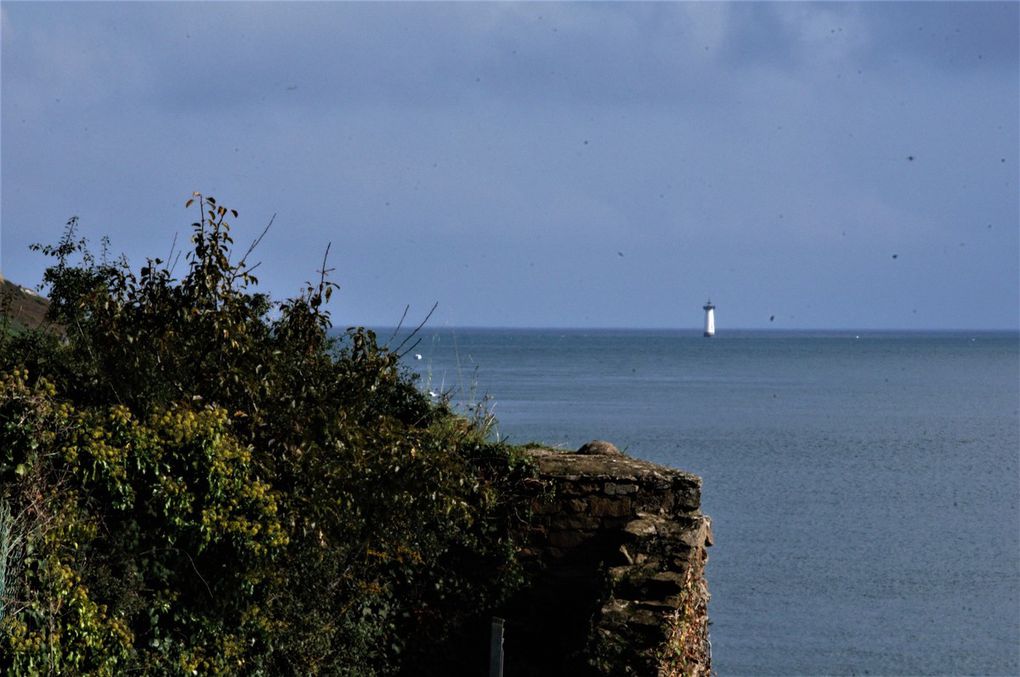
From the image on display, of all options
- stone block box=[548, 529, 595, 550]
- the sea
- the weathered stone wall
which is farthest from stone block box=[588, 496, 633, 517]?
the sea

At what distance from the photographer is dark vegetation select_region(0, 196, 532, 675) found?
31.2ft

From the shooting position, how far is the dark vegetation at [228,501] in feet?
31.2

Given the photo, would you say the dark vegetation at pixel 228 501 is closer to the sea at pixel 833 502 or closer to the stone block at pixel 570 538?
the stone block at pixel 570 538


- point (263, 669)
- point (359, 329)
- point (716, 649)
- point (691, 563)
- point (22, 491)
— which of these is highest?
point (359, 329)

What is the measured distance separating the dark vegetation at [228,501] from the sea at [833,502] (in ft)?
4.92

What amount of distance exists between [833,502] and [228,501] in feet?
114

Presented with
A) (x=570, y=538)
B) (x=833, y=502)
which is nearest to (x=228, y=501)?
(x=570, y=538)

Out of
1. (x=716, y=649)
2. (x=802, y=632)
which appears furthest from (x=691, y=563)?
(x=802, y=632)

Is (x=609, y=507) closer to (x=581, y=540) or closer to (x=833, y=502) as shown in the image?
(x=581, y=540)

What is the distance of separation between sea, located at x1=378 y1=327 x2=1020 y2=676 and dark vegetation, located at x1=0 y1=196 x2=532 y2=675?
4.92 ft

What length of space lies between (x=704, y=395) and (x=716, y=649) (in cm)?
6319

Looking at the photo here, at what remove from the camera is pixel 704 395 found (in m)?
87.8

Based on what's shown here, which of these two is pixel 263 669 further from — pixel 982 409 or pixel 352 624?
pixel 982 409

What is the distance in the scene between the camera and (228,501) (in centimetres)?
1002
